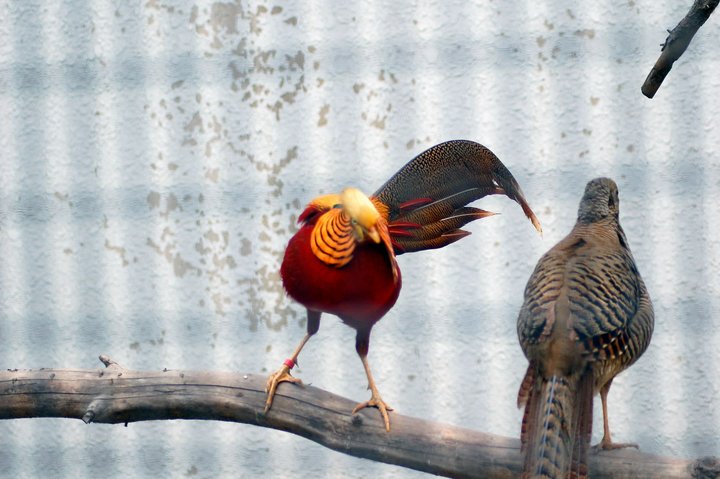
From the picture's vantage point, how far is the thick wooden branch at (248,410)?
1.74m

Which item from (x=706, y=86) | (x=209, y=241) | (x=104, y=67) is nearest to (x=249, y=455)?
(x=209, y=241)

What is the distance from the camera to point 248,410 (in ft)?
5.97

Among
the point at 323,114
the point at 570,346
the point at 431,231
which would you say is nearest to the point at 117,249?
the point at 323,114

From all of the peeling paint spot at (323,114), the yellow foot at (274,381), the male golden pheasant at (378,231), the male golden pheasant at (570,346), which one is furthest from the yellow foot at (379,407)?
the peeling paint spot at (323,114)

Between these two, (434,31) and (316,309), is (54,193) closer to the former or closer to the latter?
(316,309)

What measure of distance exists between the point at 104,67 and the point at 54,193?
14.7 inches

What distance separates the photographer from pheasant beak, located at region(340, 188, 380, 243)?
1.69 metres

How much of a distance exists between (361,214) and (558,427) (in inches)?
21.5

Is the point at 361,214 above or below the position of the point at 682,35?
below

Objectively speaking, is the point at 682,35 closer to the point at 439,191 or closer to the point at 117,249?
the point at 439,191

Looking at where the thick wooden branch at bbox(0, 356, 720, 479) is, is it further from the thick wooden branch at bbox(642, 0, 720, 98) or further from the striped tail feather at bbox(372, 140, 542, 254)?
the thick wooden branch at bbox(642, 0, 720, 98)

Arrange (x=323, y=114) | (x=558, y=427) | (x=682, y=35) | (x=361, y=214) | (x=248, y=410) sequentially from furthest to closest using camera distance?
(x=323, y=114) < (x=248, y=410) < (x=361, y=214) < (x=558, y=427) < (x=682, y=35)

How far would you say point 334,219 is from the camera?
5.95 feet

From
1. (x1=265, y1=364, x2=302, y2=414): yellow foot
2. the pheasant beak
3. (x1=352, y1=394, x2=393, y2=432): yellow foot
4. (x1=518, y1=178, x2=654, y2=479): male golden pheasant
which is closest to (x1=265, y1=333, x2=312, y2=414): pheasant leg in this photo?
(x1=265, y1=364, x2=302, y2=414): yellow foot
